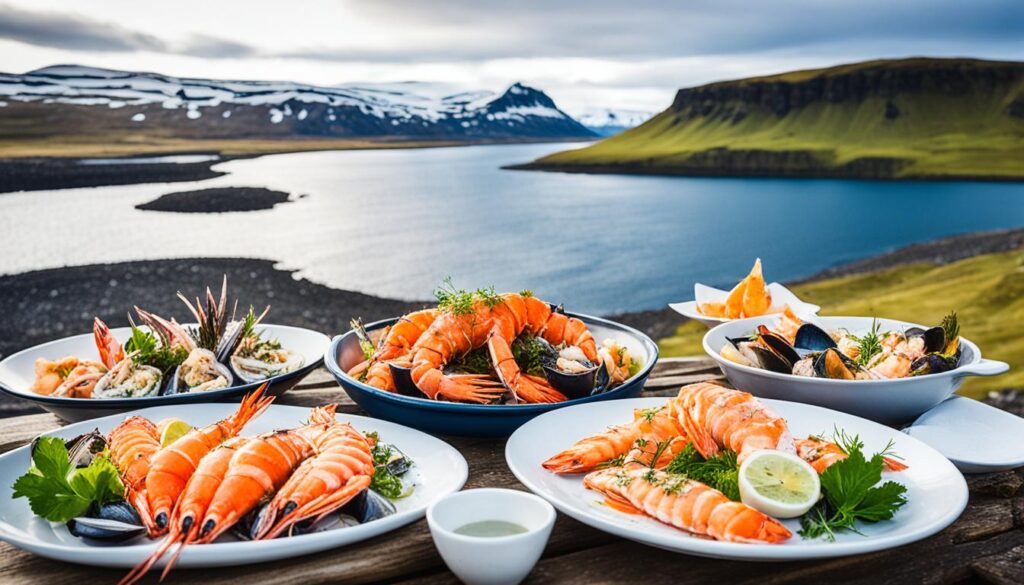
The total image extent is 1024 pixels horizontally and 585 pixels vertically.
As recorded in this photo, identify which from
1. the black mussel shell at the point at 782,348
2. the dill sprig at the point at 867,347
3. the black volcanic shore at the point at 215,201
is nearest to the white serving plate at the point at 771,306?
the dill sprig at the point at 867,347

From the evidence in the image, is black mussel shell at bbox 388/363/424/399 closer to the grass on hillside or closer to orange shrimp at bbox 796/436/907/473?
orange shrimp at bbox 796/436/907/473

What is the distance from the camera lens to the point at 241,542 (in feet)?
7.86

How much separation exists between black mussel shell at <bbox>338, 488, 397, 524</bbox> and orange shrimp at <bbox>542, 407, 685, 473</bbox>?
690mm

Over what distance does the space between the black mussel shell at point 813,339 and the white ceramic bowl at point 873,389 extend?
1.76 feet

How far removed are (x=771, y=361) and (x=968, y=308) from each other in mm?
29112

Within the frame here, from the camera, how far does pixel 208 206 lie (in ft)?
256

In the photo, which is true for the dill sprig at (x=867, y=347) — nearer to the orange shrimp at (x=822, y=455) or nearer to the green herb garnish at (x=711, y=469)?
the orange shrimp at (x=822, y=455)

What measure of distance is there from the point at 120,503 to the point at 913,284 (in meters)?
46.0

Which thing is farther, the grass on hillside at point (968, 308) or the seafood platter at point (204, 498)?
the grass on hillside at point (968, 308)

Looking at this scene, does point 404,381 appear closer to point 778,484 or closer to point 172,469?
point 172,469

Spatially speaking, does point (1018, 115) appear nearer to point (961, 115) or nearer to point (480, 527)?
point (961, 115)

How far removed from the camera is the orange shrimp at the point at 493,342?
377 centimetres

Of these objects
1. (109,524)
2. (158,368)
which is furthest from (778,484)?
(158,368)

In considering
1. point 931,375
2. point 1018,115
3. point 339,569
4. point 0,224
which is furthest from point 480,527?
point 1018,115
